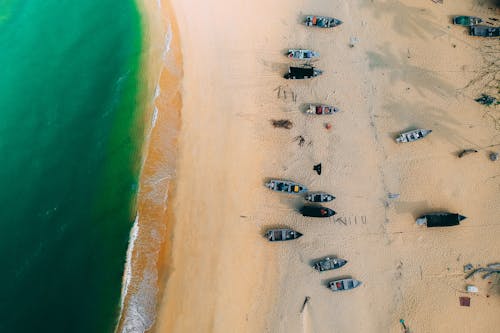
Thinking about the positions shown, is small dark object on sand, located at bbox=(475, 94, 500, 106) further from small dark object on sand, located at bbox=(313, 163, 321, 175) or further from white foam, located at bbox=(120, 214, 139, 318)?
white foam, located at bbox=(120, 214, 139, 318)

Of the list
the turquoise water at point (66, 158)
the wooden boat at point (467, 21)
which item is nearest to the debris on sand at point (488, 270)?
the wooden boat at point (467, 21)

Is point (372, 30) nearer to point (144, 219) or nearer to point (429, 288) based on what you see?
point (429, 288)

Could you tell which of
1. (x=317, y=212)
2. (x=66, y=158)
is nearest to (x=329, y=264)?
(x=317, y=212)

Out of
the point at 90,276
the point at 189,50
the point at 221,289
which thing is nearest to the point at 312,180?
the point at 221,289

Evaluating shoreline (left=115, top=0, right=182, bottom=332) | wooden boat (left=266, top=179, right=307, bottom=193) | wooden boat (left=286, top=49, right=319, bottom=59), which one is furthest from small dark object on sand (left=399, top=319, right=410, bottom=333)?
wooden boat (left=286, top=49, right=319, bottom=59)

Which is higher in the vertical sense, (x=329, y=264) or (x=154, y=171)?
(x=154, y=171)

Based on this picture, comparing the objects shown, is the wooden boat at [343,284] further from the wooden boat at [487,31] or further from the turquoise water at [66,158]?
the wooden boat at [487,31]

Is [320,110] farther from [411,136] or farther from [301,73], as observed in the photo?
[411,136]
